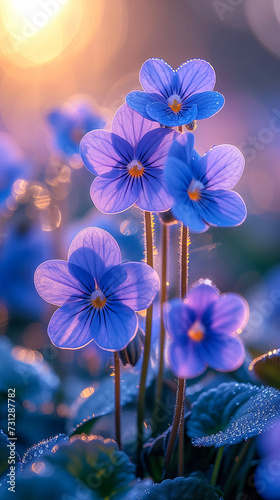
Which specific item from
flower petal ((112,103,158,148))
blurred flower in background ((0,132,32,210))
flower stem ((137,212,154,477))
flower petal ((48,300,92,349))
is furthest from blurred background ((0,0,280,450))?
flower petal ((112,103,158,148))

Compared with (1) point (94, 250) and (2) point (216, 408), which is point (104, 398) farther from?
(1) point (94, 250)

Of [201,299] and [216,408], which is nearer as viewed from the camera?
[201,299]

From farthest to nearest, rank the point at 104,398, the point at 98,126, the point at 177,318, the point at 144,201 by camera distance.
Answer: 1. the point at 98,126
2. the point at 104,398
3. the point at 144,201
4. the point at 177,318

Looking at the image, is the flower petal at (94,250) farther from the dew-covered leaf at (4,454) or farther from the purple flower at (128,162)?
the dew-covered leaf at (4,454)

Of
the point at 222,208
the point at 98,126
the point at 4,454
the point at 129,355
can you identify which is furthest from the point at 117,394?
the point at 98,126

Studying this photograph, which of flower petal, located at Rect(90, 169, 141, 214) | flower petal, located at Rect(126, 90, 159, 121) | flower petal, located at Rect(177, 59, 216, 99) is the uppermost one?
flower petal, located at Rect(177, 59, 216, 99)

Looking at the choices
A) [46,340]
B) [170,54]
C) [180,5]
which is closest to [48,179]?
[46,340]

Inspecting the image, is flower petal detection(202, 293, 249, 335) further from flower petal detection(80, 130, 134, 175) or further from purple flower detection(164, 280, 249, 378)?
flower petal detection(80, 130, 134, 175)

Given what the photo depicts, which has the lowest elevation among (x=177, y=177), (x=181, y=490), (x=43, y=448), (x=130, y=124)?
(x=181, y=490)
